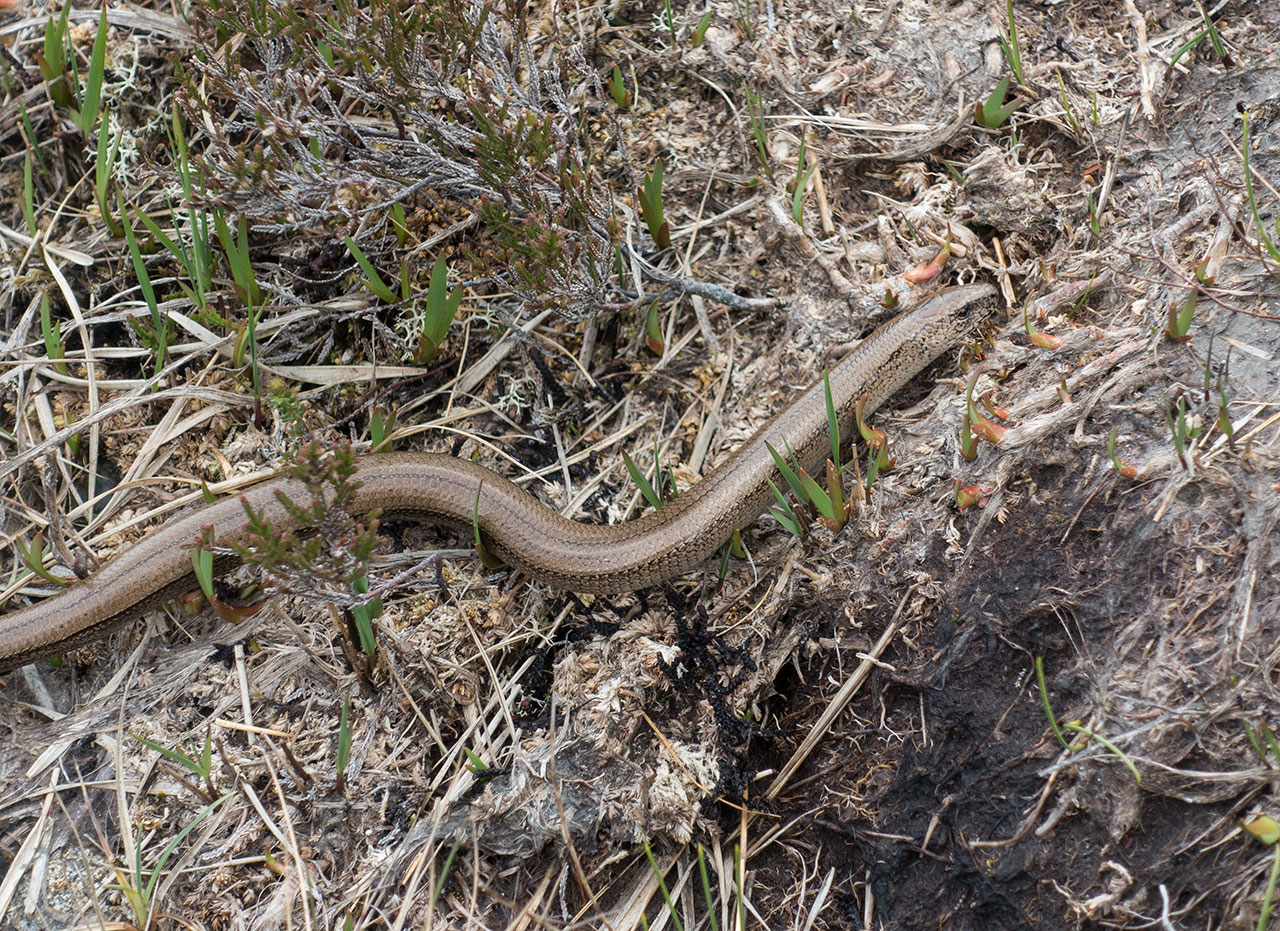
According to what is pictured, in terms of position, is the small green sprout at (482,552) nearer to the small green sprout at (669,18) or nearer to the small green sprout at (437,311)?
the small green sprout at (437,311)

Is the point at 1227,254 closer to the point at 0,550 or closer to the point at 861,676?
the point at 861,676

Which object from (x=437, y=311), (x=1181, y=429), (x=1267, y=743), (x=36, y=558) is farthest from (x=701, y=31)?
(x=36, y=558)

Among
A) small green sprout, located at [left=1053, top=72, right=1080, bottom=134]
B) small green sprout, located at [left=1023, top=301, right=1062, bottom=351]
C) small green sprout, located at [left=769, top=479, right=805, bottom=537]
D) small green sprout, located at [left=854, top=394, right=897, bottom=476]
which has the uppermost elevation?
small green sprout, located at [left=1053, top=72, right=1080, bottom=134]

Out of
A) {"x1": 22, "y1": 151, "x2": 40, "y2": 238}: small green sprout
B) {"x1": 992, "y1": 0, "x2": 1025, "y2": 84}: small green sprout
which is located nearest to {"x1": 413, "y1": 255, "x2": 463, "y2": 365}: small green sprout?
{"x1": 22, "y1": 151, "x2": 40, "y2": 238}: small green sprout

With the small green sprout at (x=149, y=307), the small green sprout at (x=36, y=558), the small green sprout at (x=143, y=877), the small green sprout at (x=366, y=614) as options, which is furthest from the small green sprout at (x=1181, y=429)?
the small green sprout at (x=36, y=558)

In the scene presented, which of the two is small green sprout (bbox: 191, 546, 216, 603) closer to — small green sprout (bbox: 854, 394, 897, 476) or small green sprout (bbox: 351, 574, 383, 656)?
small green sprout (bbox: 351, 574, 383, 656)

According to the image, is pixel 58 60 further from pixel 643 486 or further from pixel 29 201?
pixel 643 486

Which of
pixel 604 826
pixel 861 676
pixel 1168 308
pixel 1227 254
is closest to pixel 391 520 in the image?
pixel 604 826
